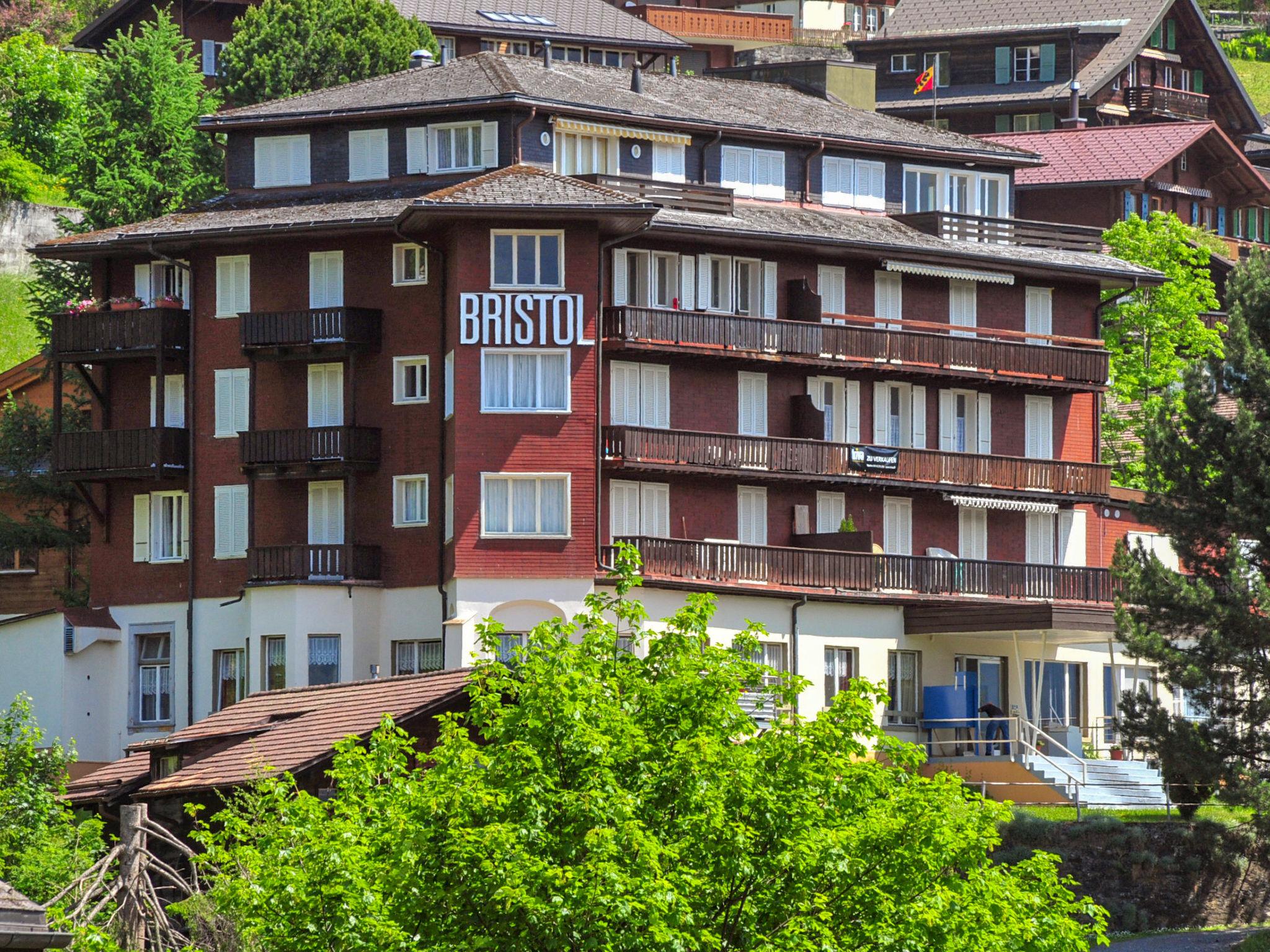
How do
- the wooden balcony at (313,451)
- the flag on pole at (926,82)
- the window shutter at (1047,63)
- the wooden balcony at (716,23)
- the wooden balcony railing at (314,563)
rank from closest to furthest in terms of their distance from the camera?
the wooden balcony railing at (314,563) → the wooden balcony at (313,451) → the flag on pole at (926,82) → the window shutter at (1047,63) → the wooden balcony at (716,23)

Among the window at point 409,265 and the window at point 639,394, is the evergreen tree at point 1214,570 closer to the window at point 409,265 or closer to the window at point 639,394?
the window at point 639,394

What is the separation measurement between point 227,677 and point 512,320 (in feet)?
39.8

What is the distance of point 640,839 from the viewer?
3425 cm

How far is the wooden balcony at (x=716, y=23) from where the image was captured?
12544 cm

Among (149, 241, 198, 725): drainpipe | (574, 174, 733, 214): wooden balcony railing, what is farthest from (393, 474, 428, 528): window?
(574, 174, 733, 214): wooden balcony railing

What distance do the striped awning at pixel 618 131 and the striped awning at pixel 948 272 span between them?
6.56m

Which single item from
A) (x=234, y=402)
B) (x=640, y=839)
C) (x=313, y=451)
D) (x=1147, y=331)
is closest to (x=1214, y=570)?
(x=313, y=451)

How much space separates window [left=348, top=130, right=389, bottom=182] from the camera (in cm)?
7412

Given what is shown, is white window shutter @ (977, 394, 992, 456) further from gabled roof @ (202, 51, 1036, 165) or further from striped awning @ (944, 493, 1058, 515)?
gabled roof @ (202, 51, 1036, 165)

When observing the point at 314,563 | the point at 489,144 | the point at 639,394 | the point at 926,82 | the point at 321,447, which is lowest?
the point at 314,563

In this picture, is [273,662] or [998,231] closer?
[273,662]

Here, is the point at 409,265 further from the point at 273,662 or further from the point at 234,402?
the point at 273,662

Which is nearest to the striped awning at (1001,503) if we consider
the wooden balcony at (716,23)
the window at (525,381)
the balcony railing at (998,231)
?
the balcony railing at (998,231)

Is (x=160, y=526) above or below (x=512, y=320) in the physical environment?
below
